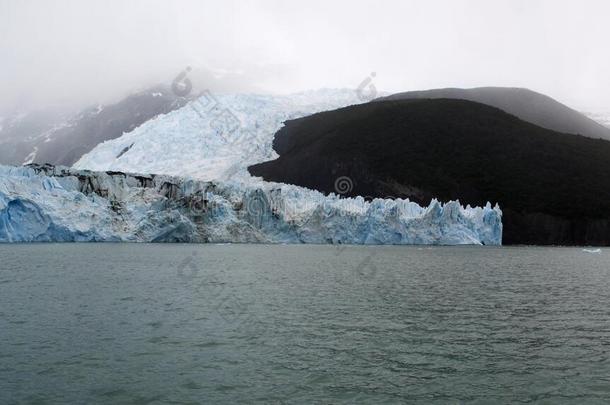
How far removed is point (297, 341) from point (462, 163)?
114180 mm

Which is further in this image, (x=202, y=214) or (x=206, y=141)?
(x=206, y=141)

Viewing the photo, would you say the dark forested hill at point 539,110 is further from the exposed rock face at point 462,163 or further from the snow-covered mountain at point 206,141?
the snow-covered mountain at point 206,141

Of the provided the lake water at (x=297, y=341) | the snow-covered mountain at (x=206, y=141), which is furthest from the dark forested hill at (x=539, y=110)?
the lake water at (x=297, y=341)

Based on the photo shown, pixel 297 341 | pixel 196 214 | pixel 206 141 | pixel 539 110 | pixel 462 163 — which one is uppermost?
pixel 539 110

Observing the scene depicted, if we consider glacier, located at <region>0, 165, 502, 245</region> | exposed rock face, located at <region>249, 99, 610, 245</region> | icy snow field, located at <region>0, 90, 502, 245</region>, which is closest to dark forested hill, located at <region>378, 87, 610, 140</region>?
exposed rock face, located at <region>249, 99, 610, 245</region>

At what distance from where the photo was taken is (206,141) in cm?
12188

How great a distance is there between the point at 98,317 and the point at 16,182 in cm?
4701

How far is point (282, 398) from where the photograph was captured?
1218 cm

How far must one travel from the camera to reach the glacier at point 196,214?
206 feet

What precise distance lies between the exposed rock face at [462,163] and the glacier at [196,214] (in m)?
32.1

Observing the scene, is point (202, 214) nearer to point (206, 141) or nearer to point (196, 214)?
point (196, 214)

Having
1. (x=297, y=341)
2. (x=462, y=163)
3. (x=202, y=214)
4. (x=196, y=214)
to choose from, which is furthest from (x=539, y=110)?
(x=297, y=341)

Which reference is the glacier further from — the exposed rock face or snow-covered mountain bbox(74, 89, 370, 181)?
snow-covered mountain bbox(74, 89, 370, 181)

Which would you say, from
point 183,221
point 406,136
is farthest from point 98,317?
point 406,136
